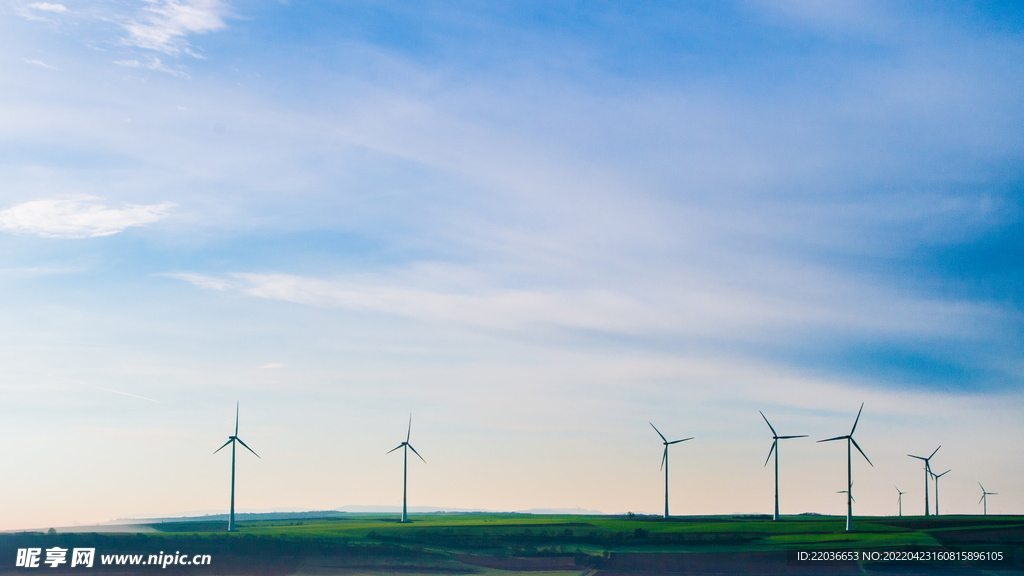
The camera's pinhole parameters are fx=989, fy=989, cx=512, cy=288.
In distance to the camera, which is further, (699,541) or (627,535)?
(627,535)

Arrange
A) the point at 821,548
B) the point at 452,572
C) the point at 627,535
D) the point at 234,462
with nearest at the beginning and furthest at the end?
the point at 452,572, the point at 821,548, the point at 627,535, the point at 234,462

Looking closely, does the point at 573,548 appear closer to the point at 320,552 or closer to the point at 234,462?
the point at 320,552

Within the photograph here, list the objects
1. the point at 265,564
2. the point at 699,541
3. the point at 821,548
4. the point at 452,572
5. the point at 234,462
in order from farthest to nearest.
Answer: the point at 234,462 < the point at 699,541 < the point at 821,548 < the point at 265,564 < the point at 452,572

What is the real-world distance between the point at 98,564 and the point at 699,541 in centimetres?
9282

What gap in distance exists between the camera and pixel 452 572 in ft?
412

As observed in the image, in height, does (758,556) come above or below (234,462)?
below

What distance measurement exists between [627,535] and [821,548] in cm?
3902

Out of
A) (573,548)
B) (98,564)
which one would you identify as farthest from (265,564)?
(573,548)

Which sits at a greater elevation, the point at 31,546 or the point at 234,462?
the point at 234,462

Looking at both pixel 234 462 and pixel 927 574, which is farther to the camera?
pixel 234 462

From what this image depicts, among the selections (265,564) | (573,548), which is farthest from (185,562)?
(573,548)

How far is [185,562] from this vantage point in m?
132

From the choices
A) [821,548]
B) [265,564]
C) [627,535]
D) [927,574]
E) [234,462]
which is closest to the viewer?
[927,574]

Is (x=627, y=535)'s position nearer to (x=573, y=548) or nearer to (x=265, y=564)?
(x=573, y=548)
